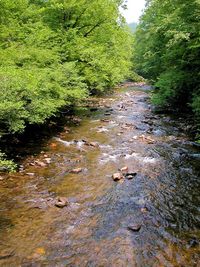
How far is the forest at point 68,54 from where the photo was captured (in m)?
9.78

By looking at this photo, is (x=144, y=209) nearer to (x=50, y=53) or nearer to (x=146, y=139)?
(x=146, y=139)

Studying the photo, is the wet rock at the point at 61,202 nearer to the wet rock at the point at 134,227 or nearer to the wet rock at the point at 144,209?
the wet rock at the point at 134,227

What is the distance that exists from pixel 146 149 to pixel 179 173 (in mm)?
2352

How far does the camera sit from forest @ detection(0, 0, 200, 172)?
978cm

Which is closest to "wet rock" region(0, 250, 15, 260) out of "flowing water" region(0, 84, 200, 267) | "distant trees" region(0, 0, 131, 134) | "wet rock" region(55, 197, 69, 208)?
"flowing water" region(0, 84, 200, 267)

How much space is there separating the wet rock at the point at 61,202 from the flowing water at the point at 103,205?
0.11m

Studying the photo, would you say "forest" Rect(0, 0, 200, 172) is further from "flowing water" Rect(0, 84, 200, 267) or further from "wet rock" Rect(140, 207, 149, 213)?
"wet rock" Rect(140, 207, 149, 213)

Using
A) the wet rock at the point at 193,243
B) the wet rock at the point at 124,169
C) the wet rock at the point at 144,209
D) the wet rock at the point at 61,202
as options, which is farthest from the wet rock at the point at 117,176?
the wet rock at the point at 193,243

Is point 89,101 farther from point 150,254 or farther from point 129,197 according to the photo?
point 150,254

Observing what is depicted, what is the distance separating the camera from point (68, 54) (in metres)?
17.0

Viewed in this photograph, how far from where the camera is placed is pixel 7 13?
13.8m

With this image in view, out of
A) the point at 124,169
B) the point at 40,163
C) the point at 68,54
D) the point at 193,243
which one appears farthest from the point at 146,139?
the point at 68,54

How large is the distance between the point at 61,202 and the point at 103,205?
41.7 inches

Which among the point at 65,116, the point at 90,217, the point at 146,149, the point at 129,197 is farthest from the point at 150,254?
the point at 65,116
